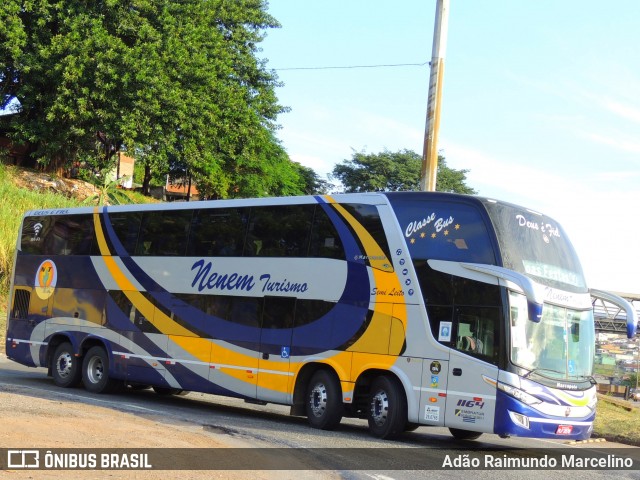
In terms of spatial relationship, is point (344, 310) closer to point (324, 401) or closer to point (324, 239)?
point (324, 239)

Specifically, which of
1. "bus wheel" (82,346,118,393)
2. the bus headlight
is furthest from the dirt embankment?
the bus headlight

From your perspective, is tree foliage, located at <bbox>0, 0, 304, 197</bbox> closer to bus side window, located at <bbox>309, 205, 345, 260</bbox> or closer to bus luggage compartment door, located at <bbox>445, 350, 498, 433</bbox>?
bus side window, located at <bbox>309, 205, 345, 260</bbox>

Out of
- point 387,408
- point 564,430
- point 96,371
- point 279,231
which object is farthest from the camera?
point 96,371

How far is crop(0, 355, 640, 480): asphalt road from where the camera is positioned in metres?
11.2

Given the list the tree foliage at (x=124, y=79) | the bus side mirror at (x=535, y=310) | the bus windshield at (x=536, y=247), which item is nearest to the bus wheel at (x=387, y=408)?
the bus side mirror at (x=535, y=310)

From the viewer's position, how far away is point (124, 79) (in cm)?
3875

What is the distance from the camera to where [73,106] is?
3838cm

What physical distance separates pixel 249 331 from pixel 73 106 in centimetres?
2482

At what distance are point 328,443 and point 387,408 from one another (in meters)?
1.55

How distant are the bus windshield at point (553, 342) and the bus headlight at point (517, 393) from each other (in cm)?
38

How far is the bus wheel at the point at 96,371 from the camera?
19094mm

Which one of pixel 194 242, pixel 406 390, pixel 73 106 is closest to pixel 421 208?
pixel 406 390

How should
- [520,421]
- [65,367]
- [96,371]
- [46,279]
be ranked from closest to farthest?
[520,421] → [96,371] → [65,367] → [46,279]

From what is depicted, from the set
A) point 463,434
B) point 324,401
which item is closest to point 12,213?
point 324,401
